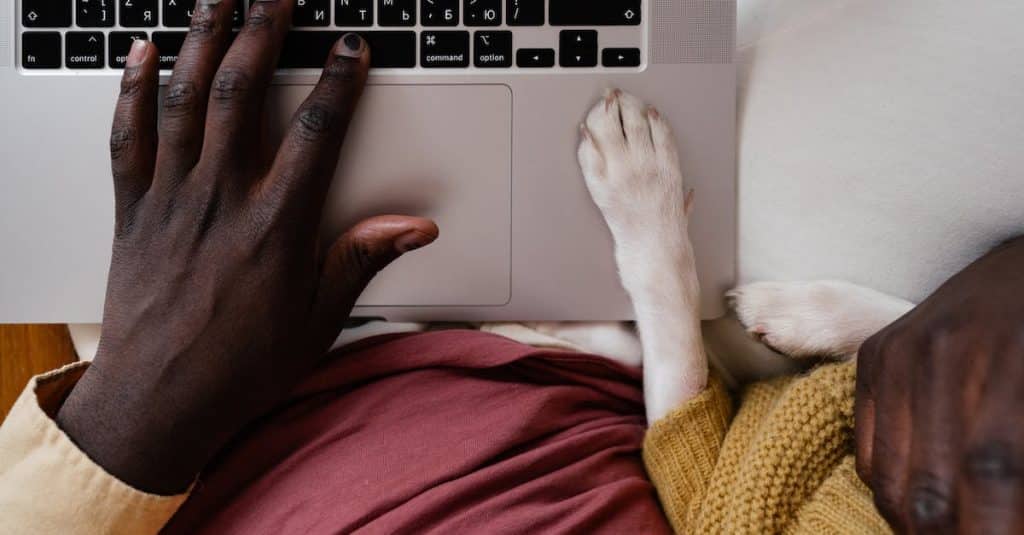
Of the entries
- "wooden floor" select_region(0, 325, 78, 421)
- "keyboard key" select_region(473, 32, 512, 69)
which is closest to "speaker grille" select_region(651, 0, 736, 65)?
"keyboard key" select_region(473, 32, 512, 69)

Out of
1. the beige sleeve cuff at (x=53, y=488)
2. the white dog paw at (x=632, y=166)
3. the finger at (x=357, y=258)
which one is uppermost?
the white dog paw at (x=632, y=166)

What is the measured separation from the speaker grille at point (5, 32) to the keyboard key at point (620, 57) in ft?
1.62

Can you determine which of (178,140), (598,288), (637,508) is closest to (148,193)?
(178,140)

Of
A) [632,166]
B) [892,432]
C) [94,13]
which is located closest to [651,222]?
[632,166]

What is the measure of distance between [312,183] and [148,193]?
0.46 ft

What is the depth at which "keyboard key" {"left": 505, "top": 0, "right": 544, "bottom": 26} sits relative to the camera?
0.69 metres

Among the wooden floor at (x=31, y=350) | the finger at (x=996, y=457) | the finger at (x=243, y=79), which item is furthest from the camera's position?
the wooden floor at (x=31, y=350)

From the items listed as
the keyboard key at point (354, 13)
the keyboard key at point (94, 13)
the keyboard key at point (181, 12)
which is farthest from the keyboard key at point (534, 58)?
the keyboard key at point (94, 13)

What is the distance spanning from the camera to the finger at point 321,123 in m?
0.67

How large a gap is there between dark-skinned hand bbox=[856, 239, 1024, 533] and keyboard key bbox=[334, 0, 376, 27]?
47 centimetres

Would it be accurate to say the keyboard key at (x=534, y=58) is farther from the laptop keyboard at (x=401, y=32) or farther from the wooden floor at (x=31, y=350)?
the wooden floor at (x=31, y=350)

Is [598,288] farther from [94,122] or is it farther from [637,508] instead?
[94,122]

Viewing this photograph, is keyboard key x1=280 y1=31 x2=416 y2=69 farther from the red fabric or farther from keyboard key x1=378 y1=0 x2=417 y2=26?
the red fabric

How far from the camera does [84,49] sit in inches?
27.4
